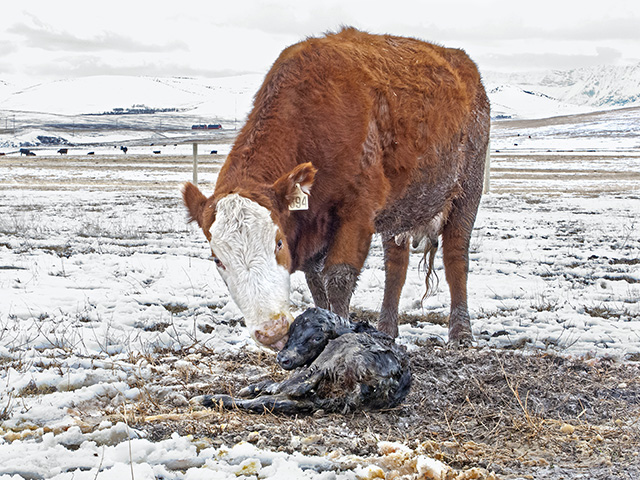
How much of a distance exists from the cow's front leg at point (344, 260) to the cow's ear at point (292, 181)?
721 mm

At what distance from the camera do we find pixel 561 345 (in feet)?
19.2

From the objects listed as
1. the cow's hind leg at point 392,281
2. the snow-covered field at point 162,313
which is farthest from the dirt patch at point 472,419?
the cow's hind leg at point 392,281

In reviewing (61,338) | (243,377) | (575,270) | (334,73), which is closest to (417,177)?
(334,73)

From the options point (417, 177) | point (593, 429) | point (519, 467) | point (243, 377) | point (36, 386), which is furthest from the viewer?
point (417, 177)

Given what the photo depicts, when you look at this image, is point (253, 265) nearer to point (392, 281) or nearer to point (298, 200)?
point (298, 200)

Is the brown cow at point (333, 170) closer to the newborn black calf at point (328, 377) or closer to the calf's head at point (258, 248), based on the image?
the calf's head at point (258, 248)

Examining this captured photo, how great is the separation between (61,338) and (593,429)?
4224 millimetres

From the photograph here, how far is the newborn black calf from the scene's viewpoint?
3.87 metres

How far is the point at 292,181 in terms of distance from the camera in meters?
4.35

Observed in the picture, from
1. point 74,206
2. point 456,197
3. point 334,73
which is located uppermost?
point 334,73

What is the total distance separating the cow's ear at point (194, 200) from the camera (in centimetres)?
459

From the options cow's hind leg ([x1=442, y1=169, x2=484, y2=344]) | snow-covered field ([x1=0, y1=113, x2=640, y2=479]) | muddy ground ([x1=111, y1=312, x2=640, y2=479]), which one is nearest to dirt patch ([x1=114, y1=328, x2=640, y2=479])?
muddy ground ([x1=111, y1=312, x2=640, y2=479])

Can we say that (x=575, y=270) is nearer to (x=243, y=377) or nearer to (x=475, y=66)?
(x=475, y=66)

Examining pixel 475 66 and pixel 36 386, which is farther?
pixel 475 66
